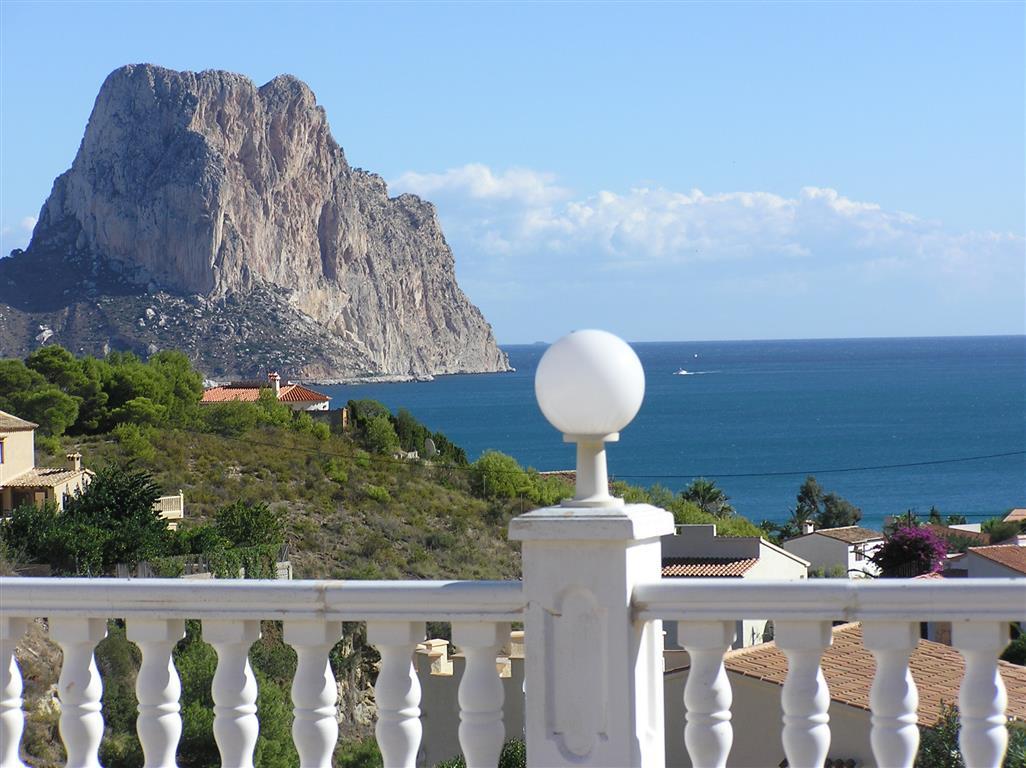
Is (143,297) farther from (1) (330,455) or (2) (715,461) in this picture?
(1) (330,455)

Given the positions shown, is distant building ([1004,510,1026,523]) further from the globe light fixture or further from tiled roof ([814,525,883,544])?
the globe light fixture

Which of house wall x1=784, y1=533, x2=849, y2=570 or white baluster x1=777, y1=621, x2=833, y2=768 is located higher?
white baluster x1=777, y1=621, x2=833, y2=768

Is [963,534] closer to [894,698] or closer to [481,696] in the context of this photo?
[894,698]

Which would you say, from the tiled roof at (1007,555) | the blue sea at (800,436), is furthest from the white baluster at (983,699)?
the blue sea at (800,436)

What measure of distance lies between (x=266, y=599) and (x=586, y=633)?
0.70 meters

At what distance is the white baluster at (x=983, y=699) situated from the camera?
2408mm

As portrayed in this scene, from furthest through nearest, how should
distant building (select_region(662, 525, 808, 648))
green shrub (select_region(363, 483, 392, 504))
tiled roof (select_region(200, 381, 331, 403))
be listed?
1. tiled roof (select_region(200, 381, 331, 403))
2. green shrub (select_region(363, 483, 392, 504))
3. distant building (select_region(662, 525, 808, 648))

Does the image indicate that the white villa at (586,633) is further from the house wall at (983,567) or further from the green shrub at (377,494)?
the green shrub at (377,494)

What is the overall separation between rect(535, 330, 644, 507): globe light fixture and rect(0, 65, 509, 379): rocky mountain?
119 meters

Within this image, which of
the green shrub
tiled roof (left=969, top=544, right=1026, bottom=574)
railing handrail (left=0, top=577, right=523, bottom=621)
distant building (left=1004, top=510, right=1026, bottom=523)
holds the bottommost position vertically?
distant building (left=1004, top=510, right=1026, bottom=523)

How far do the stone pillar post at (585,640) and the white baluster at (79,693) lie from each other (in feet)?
3.26

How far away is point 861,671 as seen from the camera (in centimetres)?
461

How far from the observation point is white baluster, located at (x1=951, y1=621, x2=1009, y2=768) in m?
2.41

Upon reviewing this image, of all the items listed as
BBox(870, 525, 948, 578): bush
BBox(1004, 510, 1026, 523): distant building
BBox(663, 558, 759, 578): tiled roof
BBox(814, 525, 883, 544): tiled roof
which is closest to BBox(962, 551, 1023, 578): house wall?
BBox(870, 525, 948, 578): bush
